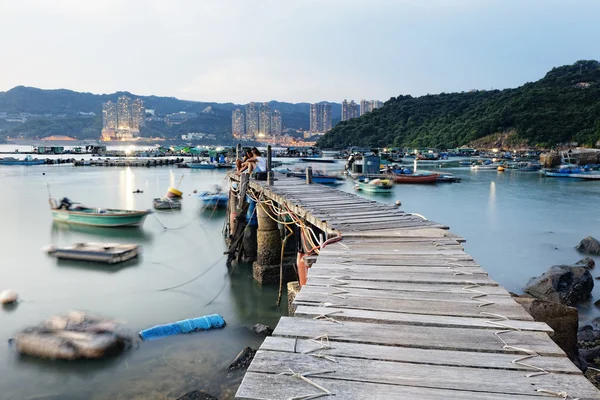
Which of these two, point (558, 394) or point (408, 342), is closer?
point (558, 394)

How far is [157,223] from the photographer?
86.9 feet

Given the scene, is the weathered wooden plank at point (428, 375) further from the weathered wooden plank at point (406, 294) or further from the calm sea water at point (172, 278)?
the calm sea water at point (172, 278)

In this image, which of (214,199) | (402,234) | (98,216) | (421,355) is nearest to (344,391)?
(421,355)

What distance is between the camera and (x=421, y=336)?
3535 millimetres

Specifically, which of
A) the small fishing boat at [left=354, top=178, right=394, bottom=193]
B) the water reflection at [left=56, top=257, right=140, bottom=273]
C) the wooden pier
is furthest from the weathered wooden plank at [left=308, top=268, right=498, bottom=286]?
the small fishing boat at [left=354, top=178, right=394, bottom=193]

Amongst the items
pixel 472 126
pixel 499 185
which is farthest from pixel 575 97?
pixel 499 185

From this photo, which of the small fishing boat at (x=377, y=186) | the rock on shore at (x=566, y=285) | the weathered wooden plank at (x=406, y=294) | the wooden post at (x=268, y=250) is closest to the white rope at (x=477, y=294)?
the weathered wooden plank at (x=406, y=294)

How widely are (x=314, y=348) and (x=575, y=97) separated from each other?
387 feet

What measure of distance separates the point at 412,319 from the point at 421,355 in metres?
0.66

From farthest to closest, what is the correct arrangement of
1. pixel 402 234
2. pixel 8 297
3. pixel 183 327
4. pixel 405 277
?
pixel 8 297, pixel 183 327, pixel 402 234, pixel 405 277

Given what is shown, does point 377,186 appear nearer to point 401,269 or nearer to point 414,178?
point 414,178

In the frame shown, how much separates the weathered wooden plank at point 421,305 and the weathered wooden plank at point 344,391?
1.32m

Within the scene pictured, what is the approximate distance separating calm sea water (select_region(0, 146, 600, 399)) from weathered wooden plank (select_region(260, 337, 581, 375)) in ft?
17.6

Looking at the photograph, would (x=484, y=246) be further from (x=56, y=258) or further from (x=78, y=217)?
(x=78, y=217)
